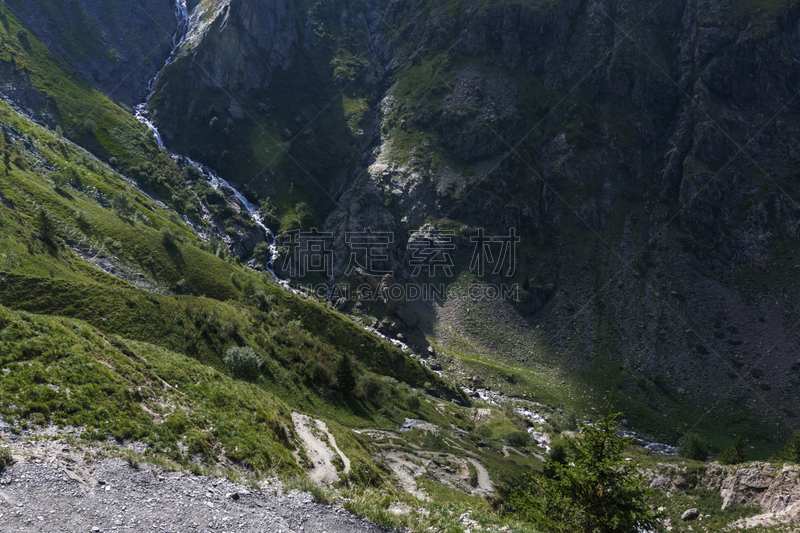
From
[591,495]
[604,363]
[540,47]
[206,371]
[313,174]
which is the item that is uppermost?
[540,47]

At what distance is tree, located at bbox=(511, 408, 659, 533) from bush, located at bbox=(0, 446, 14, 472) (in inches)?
745

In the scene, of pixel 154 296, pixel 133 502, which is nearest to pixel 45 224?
pixel 154 296

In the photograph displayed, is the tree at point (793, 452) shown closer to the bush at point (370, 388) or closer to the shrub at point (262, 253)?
the bush at point (370, 388)

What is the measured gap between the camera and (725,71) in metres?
96.9

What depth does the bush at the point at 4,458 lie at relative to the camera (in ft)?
35.3

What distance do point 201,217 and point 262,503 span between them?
106124 millimetres

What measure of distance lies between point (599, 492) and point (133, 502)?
16.8 metres

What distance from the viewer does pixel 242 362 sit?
32406 millimetres

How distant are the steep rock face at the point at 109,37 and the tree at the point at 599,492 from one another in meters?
164

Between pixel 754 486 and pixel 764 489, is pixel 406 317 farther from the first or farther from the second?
pixel 764 489

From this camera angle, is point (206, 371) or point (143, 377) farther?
point (206, 371)

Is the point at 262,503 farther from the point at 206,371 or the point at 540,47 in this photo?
the point at 540,47

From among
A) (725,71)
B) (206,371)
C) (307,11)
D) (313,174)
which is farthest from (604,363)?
(307,11)

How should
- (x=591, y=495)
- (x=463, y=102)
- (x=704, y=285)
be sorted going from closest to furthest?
(x=591, y=495)
(x=704, y=285)
(x=463, y=102)
